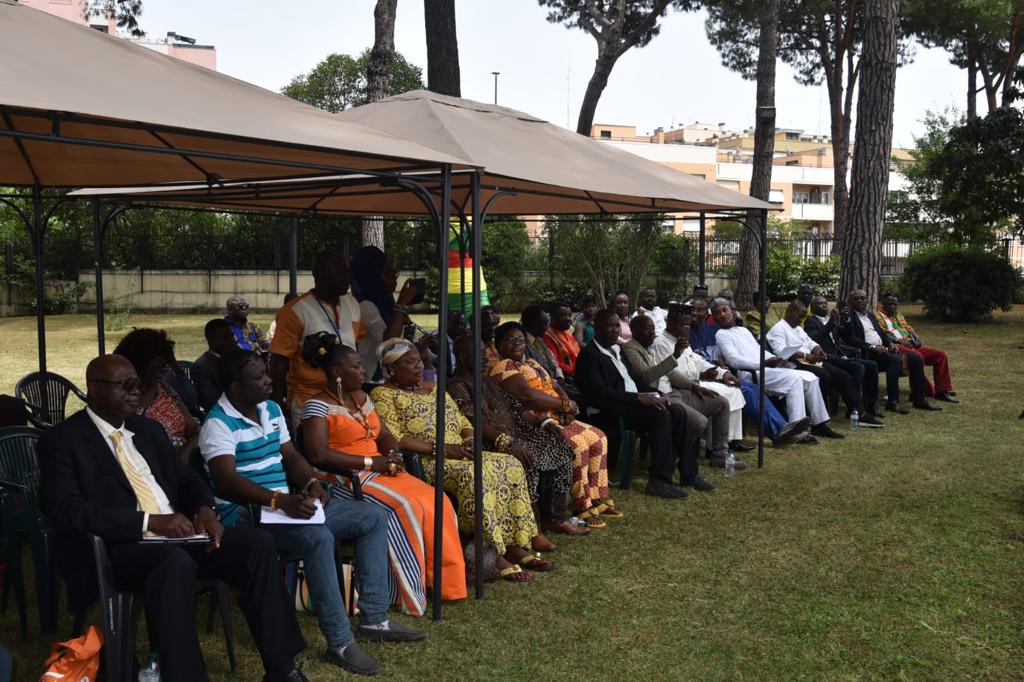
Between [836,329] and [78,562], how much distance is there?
887 cm

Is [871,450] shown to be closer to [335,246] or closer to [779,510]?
[779,510]

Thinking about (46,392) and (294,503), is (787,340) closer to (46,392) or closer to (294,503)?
(46,392)

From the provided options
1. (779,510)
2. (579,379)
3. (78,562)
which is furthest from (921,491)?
(78,562)

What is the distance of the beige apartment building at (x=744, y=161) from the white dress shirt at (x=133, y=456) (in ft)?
144

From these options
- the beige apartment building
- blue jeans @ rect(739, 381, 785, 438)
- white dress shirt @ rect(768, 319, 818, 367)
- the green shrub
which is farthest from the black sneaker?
the beige apartment building

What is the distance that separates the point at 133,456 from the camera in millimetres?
3719

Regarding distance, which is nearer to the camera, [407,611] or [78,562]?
[78,562]

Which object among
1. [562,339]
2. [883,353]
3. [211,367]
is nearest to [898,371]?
[883,353]

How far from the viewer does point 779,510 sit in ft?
21.8

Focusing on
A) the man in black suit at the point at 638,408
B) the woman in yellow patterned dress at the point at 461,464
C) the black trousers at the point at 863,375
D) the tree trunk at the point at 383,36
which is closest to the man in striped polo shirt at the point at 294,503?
the woman in yellow patterned dress at the point at 461,464

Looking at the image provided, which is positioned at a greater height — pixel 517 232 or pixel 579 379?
pixel 517 232

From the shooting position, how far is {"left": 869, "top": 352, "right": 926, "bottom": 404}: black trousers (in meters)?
10.6

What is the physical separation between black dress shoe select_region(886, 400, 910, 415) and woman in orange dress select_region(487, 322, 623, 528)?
5.41 m

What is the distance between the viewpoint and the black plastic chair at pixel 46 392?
6.43 metres
